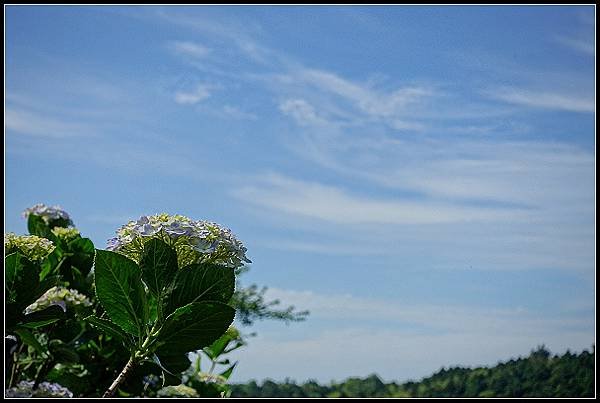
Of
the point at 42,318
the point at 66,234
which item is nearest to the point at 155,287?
the point at 42,318

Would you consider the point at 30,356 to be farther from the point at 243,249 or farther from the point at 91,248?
the point at 243,249

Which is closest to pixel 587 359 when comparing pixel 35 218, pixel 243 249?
pixel 35 218

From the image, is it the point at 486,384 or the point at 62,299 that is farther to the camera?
the point at 486,384

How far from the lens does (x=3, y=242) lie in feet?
5.54

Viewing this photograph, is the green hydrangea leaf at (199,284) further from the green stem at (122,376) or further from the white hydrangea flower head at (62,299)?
the white hydrangea flower head at (62,299)

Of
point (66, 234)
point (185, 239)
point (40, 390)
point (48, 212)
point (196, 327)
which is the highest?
point (48, 212)

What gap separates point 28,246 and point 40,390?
0.86 meters

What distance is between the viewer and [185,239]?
141 centimetres

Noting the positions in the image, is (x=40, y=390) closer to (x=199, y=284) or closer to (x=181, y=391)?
(x=181, y=391)

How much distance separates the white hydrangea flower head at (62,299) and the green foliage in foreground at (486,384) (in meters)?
5.18

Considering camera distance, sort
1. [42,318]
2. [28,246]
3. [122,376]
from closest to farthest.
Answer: [122,376] → [42,318] → [28,246]

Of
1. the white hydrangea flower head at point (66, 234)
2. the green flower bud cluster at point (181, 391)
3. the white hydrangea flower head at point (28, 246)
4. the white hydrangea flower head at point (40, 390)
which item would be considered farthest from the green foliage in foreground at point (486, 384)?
the white hydrangea flower head at point (28, 246)

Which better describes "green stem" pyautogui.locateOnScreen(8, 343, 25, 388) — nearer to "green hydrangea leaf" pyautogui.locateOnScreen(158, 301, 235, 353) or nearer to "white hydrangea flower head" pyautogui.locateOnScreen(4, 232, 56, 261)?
Result: "white hydrangea flower head" pyautogui.locateOnScreen(4, 232, 56, 261)

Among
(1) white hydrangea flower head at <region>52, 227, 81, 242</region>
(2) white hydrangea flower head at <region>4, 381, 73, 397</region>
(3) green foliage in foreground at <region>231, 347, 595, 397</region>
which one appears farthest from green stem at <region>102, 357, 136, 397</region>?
(3) green foliage in foreground at <region>231, 347, 595, 397</region>
